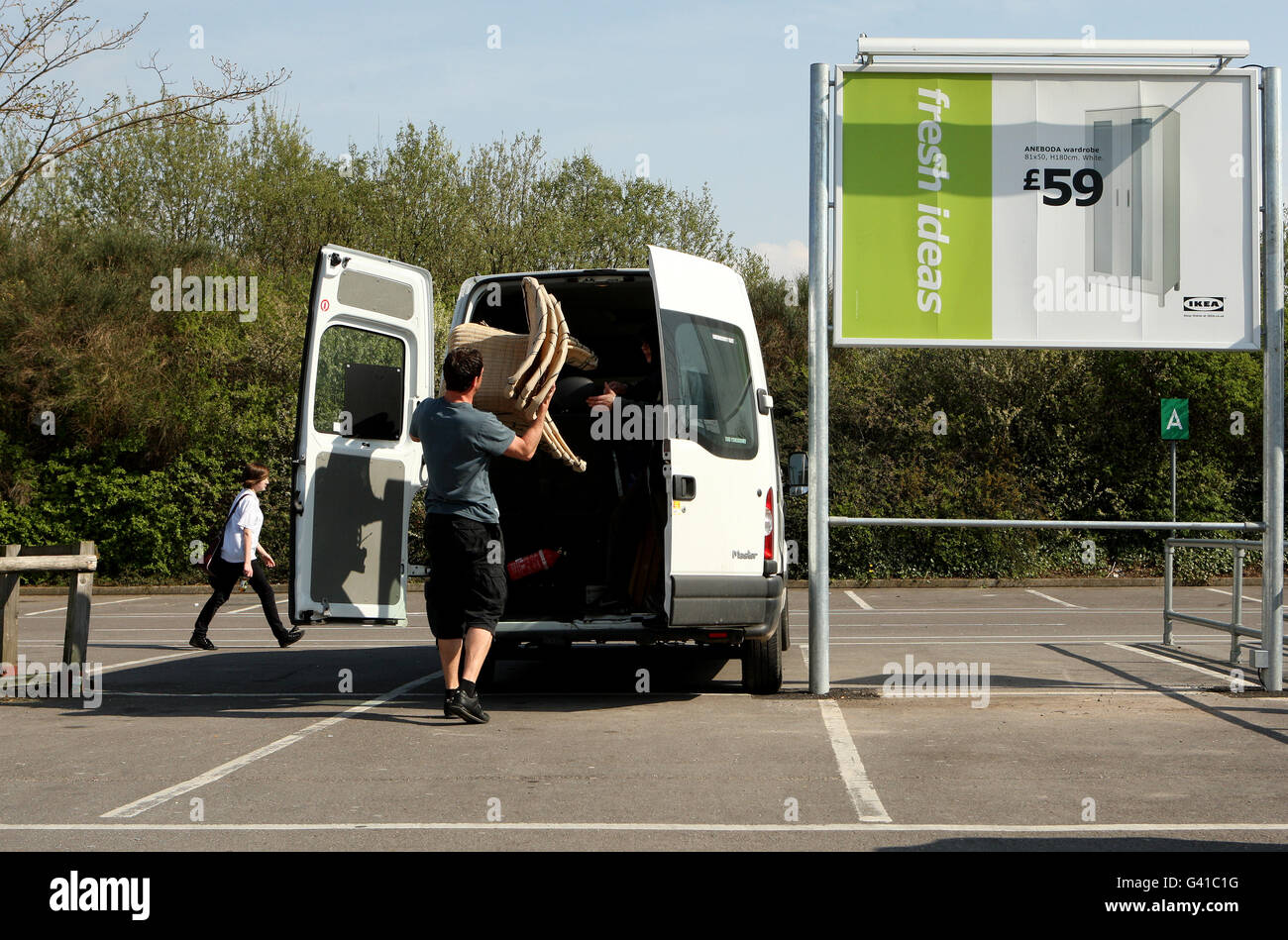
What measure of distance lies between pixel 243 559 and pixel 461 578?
551 centimetres

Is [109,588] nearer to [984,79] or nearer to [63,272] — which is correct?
[63,272]

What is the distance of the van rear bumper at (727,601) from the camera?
759 cm

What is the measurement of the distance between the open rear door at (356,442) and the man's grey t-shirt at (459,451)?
1153 millimetres

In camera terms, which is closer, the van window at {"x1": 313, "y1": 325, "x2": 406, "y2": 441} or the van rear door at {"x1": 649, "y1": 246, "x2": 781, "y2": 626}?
the van rear door at {"x1": 649, "y1": 246, "x2": 781, "y2": 626}

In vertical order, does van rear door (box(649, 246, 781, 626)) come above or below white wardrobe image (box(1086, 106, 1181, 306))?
below

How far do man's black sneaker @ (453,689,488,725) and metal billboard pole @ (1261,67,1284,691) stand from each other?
5300 mm

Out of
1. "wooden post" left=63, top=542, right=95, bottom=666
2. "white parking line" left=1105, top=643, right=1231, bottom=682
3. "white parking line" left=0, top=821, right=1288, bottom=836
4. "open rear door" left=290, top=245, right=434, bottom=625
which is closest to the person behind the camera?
"white parking line" left=0, top=821, right=1288, bottom=836

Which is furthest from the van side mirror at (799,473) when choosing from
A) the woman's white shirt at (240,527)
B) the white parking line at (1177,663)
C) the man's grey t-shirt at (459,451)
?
the woman's white shirt at (240,527)

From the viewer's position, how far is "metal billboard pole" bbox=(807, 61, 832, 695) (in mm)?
8555

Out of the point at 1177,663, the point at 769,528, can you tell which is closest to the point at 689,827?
the point at 769,528

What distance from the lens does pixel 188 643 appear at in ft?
42.6

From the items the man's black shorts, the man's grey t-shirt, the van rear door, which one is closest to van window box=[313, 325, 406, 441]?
the man's grey t-shirt

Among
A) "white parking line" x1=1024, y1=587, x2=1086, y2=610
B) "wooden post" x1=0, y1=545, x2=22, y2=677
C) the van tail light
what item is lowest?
"white parking line" x1=1024, y1=587, x2=1086, y2=610

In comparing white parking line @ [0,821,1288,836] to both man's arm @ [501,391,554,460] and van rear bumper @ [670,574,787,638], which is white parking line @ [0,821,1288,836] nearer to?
van rear bumper @ [670,574,787,638]
